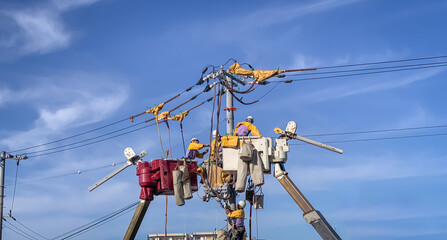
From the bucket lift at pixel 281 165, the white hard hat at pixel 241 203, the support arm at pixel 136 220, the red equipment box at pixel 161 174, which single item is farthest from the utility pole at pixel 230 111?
the support arm at pixel 136 220

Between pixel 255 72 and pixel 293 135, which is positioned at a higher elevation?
pixel 255 72

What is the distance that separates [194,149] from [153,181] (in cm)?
270

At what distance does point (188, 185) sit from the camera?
112 feet

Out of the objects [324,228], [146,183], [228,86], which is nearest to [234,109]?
[228,86]

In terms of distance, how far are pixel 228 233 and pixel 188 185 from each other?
3.45 metres

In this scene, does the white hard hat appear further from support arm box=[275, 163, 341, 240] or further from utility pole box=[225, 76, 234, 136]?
utility pole box=[225, 76, 234, 136]

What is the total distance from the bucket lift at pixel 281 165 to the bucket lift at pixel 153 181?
3901mm

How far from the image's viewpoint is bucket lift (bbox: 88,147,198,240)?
1369 inches

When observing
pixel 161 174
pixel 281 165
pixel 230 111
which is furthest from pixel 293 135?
pixel 161 174

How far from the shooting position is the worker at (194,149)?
114ft

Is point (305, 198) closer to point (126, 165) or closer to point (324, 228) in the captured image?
point (324, 228)

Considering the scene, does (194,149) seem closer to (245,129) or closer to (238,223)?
(245,129)

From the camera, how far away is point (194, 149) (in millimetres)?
35188

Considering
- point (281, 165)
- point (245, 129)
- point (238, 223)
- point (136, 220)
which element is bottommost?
point (238, 223)
